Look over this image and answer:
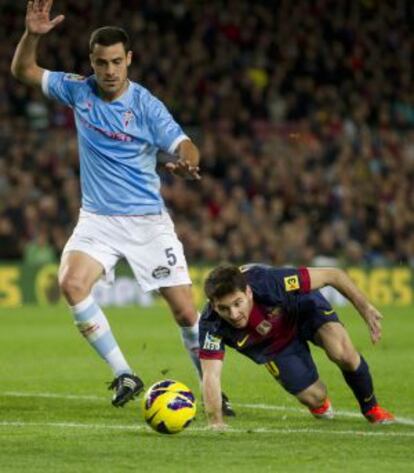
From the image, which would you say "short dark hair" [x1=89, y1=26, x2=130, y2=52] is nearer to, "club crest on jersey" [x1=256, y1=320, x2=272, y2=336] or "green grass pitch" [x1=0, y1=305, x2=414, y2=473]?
"club crest on jersey" [x1=256, y1=320, x2=272, y2=336]

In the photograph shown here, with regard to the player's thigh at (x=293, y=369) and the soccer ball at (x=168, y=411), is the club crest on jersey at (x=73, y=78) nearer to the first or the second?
the player's thigh at (x=293, y=369)

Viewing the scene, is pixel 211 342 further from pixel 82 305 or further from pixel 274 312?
pixel 82 305

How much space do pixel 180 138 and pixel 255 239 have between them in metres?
13.8

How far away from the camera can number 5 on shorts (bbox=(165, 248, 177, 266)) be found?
10.1 meters

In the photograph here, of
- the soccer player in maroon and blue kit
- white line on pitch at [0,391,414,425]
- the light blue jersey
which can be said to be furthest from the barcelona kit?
the light blue jersey

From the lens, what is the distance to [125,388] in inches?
373

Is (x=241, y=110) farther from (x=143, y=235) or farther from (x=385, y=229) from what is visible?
(x=143, y=235)

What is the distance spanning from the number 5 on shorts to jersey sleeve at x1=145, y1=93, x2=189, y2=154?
710 mm

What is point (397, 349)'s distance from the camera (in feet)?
52.5

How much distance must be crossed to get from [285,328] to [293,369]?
0.27 metres

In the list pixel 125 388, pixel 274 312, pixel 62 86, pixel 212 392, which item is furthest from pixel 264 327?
pixel 62 86

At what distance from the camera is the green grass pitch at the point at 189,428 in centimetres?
729

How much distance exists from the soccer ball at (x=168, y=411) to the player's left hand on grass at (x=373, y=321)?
1143mm

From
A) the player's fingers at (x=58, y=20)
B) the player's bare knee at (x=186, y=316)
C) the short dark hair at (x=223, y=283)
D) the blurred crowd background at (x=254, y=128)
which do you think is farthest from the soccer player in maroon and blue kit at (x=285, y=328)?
the blurred crowd background at (x=254, y=128)
